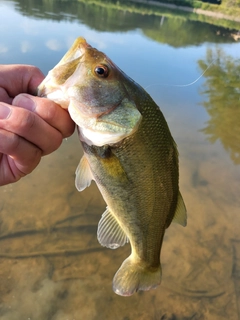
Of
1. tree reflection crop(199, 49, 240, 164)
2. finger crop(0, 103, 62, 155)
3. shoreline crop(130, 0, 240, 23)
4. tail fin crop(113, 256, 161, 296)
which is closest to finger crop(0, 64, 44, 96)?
finger crop(0, 103, 62, 155)

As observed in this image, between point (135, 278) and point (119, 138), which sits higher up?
point (119, 138)

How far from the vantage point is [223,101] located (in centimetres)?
970

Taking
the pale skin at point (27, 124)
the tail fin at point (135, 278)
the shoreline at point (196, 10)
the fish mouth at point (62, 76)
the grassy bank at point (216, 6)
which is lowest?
the shoreline at point (196, 10)

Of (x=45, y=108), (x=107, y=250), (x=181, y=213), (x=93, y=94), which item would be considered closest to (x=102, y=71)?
(x=93, y=94)

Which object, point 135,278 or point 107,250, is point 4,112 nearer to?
point 135,278

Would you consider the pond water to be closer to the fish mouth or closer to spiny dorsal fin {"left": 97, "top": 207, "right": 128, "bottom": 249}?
spiny dorsal fin {"left": 97, "top": 207, "right": 128, "bottom": 249}

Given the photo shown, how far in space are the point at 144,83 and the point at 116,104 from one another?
794 cm

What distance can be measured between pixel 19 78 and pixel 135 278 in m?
1.51

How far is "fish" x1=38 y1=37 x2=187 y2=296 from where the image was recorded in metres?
1.56

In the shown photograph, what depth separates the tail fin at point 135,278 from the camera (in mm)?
2008

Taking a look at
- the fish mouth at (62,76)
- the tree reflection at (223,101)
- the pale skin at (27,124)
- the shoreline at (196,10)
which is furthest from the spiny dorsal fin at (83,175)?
the shoreline at (196,10)

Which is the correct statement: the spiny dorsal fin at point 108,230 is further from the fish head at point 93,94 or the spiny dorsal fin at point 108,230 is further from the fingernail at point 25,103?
the fingernail at point 25,103

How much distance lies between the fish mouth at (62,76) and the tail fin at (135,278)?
46.5 inches

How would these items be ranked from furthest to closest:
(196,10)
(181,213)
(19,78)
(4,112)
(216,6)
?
(196,10), (216,6), (181,213), (19,78), (4,112)
